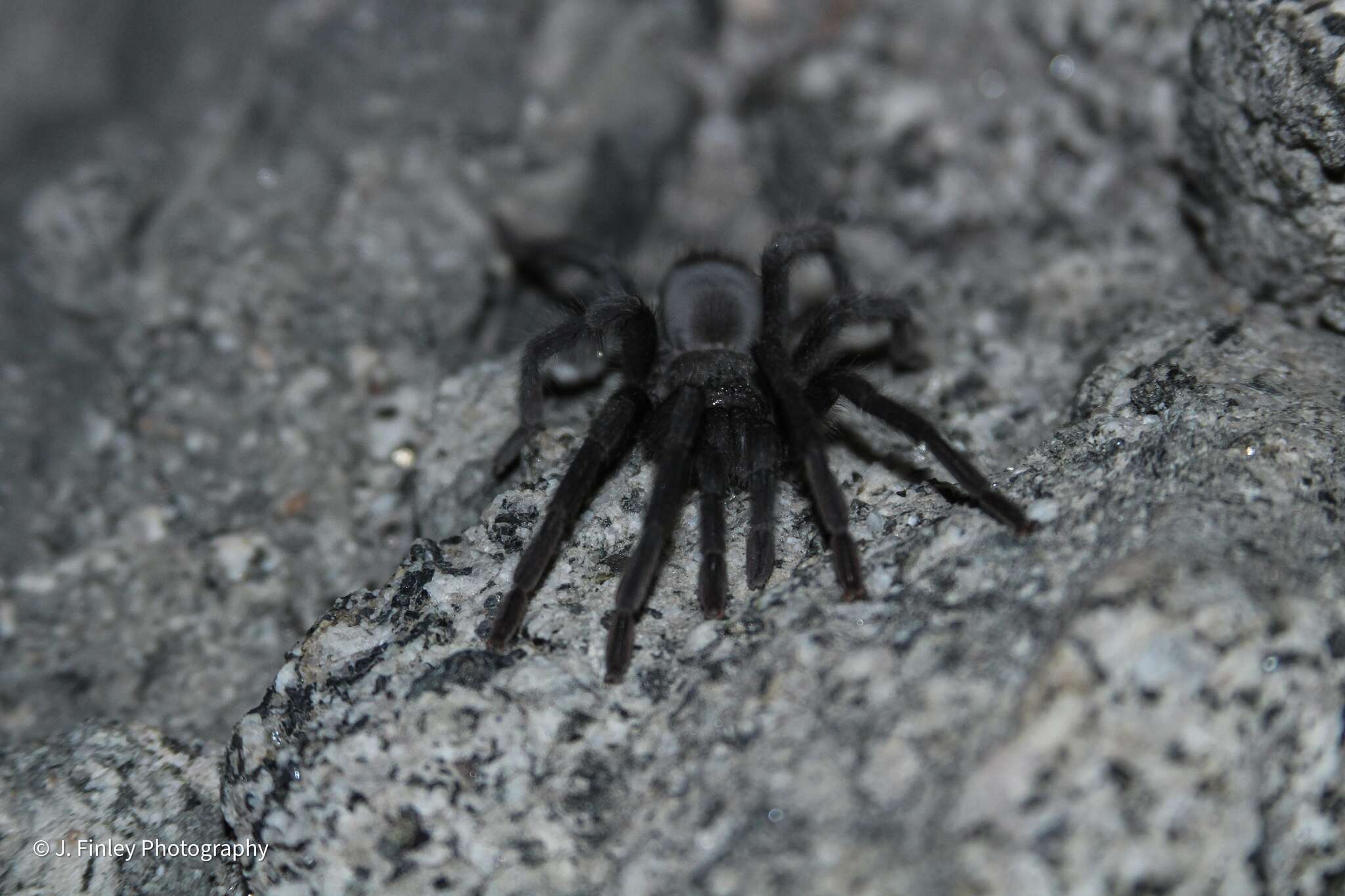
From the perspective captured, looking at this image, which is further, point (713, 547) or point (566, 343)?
point (566, 343)

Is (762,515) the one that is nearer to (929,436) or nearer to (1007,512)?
(929,436)

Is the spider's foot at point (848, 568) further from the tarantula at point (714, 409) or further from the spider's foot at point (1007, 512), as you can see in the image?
the spider's foot at point (1007, 512)

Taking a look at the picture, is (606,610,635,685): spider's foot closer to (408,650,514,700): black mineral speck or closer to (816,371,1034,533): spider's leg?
(408,650,514,700): black mineral speck

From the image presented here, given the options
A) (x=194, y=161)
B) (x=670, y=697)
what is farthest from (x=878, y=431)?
(x=194, y=161)

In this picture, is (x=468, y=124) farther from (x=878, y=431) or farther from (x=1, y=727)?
(x=1, y=727)

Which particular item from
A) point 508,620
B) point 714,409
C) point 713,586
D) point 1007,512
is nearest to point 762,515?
point 713,586

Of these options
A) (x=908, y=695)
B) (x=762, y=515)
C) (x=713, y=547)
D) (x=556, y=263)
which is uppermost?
(x=556, y=263)

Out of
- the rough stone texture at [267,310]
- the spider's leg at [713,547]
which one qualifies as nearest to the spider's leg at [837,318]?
the spider's leg at [713,547]
